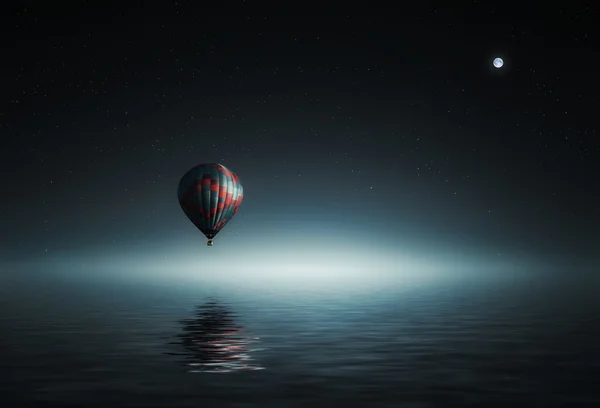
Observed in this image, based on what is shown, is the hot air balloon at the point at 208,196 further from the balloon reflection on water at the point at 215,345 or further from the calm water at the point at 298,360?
the balloon reflection on water at the point at 215,345

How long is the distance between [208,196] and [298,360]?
49.1m

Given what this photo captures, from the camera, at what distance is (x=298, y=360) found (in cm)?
2942

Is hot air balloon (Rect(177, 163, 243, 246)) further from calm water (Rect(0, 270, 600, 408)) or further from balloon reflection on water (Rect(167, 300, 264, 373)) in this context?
balloon reflection on water (Rect(167, 300, 264, 373))

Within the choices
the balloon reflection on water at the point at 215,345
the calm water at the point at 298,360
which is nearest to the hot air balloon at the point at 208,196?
the calm water at the point at 298,360

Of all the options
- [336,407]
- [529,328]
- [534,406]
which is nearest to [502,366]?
[534,406]

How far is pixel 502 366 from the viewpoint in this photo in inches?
1085

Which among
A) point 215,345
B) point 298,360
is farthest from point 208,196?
point 298,360

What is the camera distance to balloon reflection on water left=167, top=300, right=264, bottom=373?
27438 mm

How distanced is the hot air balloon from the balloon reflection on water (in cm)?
2514

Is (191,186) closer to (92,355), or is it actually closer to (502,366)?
(92,355)

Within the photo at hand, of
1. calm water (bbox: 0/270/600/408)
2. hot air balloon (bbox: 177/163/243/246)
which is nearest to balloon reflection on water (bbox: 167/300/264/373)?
calm water (bbox: 0/270/600/408)

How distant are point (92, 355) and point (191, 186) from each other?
47401mm

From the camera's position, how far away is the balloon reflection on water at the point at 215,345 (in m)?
27.4

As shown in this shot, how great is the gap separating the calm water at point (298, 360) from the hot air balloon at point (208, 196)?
2411cm
